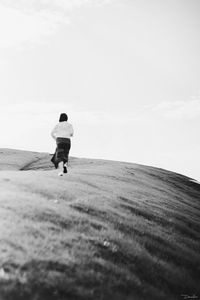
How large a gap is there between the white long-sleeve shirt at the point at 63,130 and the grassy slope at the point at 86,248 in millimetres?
5744

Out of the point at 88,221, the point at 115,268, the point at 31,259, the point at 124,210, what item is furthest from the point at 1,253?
the point at 124,210

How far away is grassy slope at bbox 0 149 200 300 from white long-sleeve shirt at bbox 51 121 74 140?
5.74 metres

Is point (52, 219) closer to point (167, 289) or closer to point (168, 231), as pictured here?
point (167, 289)

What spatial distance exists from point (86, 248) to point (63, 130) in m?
14.4

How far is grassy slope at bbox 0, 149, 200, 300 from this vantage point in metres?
9.46

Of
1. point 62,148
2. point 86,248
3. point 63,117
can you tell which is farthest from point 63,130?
point 86,248

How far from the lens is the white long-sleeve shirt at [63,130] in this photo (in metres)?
25.4

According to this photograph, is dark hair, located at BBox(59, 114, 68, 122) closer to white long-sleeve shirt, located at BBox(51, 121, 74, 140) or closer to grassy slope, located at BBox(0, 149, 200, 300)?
white long-sleeve shirt, located at BBox(51, 121, 74, 140)

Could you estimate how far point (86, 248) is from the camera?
471 inches

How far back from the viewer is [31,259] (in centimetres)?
998

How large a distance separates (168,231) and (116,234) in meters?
4.69

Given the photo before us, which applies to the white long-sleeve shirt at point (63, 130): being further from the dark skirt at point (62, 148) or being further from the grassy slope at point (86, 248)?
the grassy slope at point (86, 248)

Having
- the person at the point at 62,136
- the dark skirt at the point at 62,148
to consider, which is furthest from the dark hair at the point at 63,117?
the dark skirt at the point at 62,148

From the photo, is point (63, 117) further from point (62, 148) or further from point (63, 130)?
point (62, 148)
